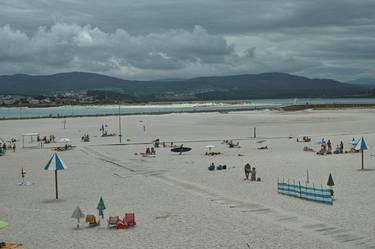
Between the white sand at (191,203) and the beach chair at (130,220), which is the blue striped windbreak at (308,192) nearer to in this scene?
the white sand at (191,203)

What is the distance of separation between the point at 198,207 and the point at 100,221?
369 cm

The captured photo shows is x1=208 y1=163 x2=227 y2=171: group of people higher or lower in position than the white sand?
higher

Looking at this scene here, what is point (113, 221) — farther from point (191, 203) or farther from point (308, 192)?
point (308, 192)

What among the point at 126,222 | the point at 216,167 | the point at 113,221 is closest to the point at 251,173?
the point at 216,167

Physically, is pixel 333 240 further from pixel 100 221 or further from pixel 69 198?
pixel 69 198

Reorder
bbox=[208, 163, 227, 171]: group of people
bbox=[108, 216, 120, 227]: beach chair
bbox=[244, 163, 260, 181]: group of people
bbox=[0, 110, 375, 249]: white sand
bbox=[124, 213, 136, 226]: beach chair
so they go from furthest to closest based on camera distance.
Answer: bbox=[208, 163, 227, 171]: group of people → bbox=[244, 163, 260, 181]: group of people → bbox=[124, 213, 136, 226]: beach chair → bbox=[108, 216, 120, 227]: beach chair → bbox=[0, 110, 375, 249]: white sand

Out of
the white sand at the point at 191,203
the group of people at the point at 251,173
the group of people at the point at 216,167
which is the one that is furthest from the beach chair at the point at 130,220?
the group of people at the point at 216,167

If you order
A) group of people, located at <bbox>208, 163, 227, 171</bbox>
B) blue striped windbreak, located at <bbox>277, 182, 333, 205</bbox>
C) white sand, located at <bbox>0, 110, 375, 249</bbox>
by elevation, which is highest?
blue striped windbreak, located at <bbox>277, 182, 333, 205</bbox>

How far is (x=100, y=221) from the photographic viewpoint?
16.2 m

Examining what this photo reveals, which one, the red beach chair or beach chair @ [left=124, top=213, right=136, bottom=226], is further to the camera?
→ beach chair @ [left=124, top=213, right=136, bottom=226]

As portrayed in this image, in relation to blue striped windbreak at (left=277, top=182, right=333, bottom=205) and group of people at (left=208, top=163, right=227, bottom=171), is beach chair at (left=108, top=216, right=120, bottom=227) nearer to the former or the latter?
blue striped windbreak at (left=277, top=182, right=333, bottom=205)

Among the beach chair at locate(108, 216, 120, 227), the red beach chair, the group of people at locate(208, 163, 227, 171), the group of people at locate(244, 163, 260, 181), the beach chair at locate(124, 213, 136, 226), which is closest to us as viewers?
the red beach chair

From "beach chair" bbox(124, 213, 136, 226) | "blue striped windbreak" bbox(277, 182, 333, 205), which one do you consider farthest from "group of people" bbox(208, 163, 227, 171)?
"beach chair" bbox(124, 213, 136, 226)

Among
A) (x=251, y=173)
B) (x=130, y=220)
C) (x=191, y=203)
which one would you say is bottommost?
(x=191, y=203)
